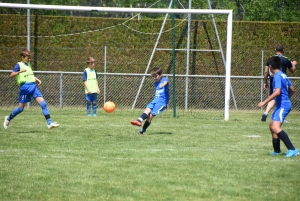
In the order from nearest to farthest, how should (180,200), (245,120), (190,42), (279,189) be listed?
1. (180,200)
2. (279,189)
3. (245,120)
4. (190,42)

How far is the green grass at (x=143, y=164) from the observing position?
7266 mm

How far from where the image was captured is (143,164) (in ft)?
30.3

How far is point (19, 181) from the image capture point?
7.86 metres

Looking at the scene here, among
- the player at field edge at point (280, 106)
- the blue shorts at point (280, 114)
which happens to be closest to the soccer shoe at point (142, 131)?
the player at field edge at point (280, 106)

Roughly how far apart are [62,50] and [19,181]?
1563 cm

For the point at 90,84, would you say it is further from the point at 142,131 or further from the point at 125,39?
the point at 142,131

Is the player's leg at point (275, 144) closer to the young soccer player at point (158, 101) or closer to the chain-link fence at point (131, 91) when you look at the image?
the young soccer player at point (158, 101)

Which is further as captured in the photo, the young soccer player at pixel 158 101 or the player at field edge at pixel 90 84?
the player at field edge at pixel 90 84

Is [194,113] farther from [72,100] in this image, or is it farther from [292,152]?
[292,152]

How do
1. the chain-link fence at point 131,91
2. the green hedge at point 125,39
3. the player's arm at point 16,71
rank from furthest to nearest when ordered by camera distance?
1. the green hedge at point 125,39
2. the chain-link fence at point 131,91
3. the player's arm at point 16,71

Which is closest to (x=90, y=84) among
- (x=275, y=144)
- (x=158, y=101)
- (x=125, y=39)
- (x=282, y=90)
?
(x=125, y=39)

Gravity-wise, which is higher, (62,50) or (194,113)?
(62,50)

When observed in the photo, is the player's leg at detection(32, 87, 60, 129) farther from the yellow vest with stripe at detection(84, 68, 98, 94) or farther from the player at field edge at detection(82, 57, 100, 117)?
the yellow vest with stripe at detection(84, 68, 98, 94)

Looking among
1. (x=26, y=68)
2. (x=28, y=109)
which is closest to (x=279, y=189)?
(x=26, y=68)
